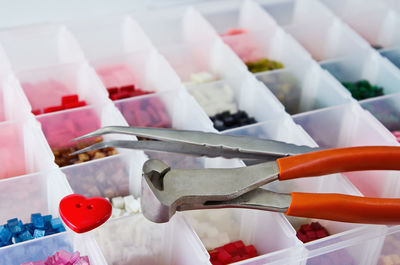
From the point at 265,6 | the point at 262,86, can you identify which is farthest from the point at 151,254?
the point at 265,6

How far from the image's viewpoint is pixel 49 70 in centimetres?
164

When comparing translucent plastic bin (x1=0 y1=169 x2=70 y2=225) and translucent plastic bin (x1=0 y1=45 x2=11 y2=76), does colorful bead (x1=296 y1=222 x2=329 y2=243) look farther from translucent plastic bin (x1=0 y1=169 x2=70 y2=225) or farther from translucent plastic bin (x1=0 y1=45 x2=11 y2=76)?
translucent plastic bin (x1=0 y1=45 x2=11 y2=76)

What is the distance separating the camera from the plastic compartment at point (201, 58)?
1.71 meters

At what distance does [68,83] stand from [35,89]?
0.28ft

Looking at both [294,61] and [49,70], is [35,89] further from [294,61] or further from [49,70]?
[294,61]

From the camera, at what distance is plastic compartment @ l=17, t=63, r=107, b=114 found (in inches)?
64.0

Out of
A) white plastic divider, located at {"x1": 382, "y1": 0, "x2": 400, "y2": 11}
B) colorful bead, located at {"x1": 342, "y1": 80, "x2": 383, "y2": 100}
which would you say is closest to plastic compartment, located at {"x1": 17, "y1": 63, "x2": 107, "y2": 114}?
colorful bead, located at {"x1": 342, "y1": 80, "x2": 383, "y2": 100}

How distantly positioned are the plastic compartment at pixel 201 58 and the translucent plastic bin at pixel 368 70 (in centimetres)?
25

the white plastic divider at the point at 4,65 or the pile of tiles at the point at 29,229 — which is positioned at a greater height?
the white plastic divider at the point at 4,65

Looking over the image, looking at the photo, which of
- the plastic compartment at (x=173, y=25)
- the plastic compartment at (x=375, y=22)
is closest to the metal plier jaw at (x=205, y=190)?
the plastic compartment at (x=173, y=25)

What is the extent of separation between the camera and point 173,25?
6.15 ft

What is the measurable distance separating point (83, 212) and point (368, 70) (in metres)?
0.89

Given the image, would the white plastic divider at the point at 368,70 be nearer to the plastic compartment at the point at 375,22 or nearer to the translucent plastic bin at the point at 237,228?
the plastic compartment at the point at 375,22

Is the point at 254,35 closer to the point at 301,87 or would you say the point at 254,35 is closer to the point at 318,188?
the point at 301,87
